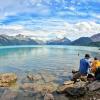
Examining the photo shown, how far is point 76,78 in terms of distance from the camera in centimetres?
2936

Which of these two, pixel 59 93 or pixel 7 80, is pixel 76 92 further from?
pixel 7 80

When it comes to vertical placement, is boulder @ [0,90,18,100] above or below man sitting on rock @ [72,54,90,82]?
below

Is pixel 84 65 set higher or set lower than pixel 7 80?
higher

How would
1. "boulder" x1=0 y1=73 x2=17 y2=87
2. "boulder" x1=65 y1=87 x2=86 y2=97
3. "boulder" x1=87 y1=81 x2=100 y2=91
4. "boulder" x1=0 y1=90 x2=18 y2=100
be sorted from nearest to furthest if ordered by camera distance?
"boulder" x1=65 y1=87 x2=86 y2=97
"boulder" x1=0 y1=90 x2=18 y2=100
"boulder" x1=87 y1=81 x2=100 y2=91
"boulder" x1=0 y1=73 x2=17 y2=87

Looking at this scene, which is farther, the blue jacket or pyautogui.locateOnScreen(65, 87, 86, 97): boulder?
the blue jacket

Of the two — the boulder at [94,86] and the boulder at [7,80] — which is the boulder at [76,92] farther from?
the boulder at [7,80]

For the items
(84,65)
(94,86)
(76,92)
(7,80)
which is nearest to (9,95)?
(76,92)

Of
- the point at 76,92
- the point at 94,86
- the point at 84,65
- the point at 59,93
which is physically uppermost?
the point at 84,65

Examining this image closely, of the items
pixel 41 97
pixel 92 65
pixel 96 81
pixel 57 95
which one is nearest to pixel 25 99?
pixel 41 97

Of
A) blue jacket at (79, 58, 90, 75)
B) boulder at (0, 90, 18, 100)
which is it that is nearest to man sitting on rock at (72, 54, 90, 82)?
blue jacket at (79, 58, 90, 75)

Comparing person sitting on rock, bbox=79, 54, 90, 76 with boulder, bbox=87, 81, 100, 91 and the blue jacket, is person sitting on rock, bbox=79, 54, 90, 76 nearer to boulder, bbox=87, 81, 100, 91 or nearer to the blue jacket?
the blue jacket

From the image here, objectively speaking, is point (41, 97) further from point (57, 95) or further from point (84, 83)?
point (84, 83)

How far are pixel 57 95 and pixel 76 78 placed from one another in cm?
651

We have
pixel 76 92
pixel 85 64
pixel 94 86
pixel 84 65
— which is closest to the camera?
pixel 76 92
